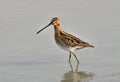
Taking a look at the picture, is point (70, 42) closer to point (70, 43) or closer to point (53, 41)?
point (70, 43)

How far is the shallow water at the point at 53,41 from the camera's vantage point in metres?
9.34

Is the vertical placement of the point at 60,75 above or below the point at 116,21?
below

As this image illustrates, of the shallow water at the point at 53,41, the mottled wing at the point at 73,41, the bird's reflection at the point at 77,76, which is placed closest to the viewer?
the bird's reflection at the point at 77,76

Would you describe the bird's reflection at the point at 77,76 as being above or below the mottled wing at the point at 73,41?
below

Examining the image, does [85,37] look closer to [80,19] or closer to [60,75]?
[80,19]

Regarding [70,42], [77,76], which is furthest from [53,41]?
[77,76]

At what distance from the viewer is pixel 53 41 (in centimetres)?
1141

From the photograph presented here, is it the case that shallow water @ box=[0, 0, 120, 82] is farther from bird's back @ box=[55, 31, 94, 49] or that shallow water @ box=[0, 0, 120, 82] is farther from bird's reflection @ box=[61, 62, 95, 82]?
bird's back @ box=[55, 31, 94, 49]

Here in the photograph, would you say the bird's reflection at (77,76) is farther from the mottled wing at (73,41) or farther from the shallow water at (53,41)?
the mottled wing at (73,41)

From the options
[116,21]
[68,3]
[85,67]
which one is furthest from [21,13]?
[85,67]

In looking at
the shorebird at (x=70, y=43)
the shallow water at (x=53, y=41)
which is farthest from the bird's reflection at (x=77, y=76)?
the shorebird at (x=70, y=43)

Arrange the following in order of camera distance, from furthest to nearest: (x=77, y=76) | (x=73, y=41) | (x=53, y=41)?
(x=53, y=41), (x=73, y=41), (x=77, y=76)

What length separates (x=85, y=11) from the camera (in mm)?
12781

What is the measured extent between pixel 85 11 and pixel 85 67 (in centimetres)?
331
